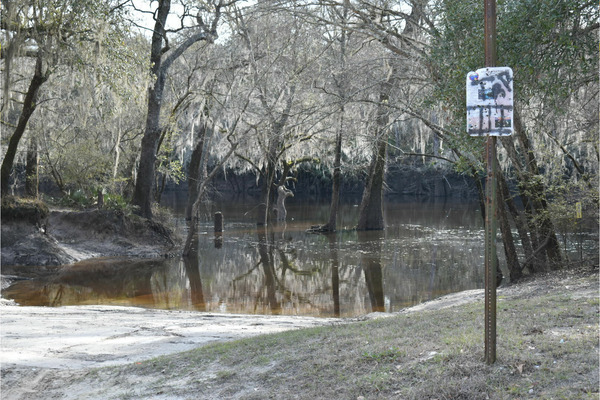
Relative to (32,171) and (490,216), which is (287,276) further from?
(490,216)

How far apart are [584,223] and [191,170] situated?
22.8m

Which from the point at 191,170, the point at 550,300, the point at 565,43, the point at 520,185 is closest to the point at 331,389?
the point at 550,300

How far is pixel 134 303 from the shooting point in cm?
1392

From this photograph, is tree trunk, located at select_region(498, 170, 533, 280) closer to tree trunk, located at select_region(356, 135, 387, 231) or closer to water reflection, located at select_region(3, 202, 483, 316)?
water reflection, located at select_region(3, 202, 483, 316)

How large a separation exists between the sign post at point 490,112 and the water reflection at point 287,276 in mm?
8201

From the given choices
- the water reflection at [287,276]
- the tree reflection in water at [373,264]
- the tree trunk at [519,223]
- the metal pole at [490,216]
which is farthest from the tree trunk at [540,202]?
the metal pole at [490,216]

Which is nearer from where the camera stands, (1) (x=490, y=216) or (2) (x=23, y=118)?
(1) (x=490, y=216)

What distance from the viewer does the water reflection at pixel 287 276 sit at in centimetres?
1395

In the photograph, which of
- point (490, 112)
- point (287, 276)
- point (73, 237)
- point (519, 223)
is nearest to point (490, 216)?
point (490, 112)

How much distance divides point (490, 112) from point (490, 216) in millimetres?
746

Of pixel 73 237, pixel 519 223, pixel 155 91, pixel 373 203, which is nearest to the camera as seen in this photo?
pixel 519 223

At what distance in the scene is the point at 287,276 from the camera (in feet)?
57.1

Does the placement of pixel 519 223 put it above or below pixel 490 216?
below

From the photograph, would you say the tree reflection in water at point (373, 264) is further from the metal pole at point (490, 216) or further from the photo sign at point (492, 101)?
the photo sign at point (492, 101)
